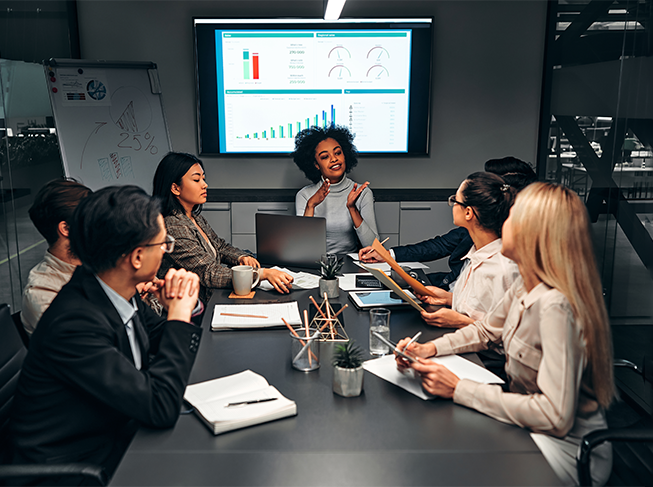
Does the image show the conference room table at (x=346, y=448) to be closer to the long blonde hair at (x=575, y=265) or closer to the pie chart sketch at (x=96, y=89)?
the long blonde hair at (x=575, y=265)

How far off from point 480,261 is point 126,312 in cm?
124

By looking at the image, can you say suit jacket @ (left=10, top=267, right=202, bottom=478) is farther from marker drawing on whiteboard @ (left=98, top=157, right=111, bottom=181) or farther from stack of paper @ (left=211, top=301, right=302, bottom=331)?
marker drawing on whiteboard @ (left=98, top=157, right=111, bottom=181)

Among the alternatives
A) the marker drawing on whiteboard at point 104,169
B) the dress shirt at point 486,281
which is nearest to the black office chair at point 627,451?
the dress shirt at point 486,281

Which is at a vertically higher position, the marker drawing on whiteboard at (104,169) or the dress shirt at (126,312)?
the marker drawing on whiteboard at (104,169)

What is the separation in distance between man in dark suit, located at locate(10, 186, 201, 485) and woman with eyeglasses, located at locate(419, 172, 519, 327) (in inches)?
37.1

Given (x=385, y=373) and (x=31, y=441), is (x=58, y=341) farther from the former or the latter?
(x=385, y=373)

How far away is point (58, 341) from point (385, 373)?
0.81m

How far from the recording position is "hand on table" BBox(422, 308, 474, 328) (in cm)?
179

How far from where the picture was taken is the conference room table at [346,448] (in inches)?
39.8

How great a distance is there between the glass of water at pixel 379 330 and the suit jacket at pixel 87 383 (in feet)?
1.79

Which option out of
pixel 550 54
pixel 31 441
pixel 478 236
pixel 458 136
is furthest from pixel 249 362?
pixel 550 54

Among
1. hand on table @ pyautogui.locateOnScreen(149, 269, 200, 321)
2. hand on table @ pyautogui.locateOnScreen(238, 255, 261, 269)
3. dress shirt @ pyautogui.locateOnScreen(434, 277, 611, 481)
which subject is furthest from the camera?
hand on table @ pyautogui.locateOnScreen(238, 255, 261, 269)

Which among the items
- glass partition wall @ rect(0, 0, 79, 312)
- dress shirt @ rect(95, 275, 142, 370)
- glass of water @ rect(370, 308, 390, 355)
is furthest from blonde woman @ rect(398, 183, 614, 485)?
glass partition wall @ rect(0, 0, 79, 312)

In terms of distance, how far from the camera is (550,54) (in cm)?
429
